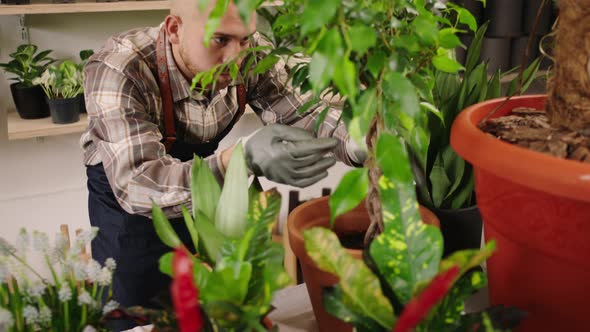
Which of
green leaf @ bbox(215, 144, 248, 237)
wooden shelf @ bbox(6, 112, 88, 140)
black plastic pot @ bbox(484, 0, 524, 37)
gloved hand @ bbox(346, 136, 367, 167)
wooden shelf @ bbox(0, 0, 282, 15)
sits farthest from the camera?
black plastic pot @ bbox(484, 0, 524, 37)

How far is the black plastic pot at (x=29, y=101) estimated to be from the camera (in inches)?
76.8

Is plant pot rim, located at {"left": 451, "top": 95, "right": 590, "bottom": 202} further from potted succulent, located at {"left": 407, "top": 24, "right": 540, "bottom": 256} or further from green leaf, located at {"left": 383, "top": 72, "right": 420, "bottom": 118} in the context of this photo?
potted succulent, located at {"left": 407, "top": 24, "right": 540, "bottom": 256}

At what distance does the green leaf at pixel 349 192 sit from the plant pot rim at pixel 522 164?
0.14 metres

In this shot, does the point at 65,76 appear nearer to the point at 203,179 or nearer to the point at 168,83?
the point at 168,83

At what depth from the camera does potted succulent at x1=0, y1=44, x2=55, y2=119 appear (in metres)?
1.95

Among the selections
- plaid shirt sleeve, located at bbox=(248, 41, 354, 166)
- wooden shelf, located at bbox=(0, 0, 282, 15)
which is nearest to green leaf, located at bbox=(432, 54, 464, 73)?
plaid shirt sleeve, located at bbox=(248, 41, 354, 166)

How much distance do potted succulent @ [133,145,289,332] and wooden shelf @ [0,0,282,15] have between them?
1205 millimetres

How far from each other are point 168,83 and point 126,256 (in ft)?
1.50

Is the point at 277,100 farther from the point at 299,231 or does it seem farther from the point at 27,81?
the point at 27,81

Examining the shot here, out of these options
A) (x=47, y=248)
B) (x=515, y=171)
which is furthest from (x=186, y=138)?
(x=515, y=171)

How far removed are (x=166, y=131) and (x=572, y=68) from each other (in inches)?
38.6

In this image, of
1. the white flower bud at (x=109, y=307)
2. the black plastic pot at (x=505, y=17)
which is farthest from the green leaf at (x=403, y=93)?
the black plastic pot at (x=505, y=17)

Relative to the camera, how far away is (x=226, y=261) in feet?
1.77

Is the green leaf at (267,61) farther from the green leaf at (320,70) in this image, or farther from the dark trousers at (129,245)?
the dark trousers at (129,245)
